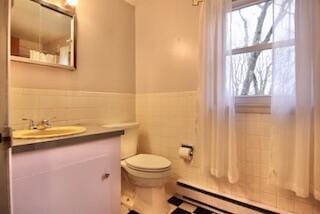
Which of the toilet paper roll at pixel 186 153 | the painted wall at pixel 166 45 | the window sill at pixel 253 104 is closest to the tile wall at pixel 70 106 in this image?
the painted wall at pixel 166 45

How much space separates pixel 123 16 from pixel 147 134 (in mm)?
1383

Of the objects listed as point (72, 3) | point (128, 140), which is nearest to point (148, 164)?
point (128, 140)

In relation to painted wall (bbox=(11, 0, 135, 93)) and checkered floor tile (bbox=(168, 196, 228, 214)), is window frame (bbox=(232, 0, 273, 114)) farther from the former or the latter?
painted wall (bbox=(11, 0, 135, 93))

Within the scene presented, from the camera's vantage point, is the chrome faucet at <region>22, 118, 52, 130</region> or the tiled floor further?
the tiled floor

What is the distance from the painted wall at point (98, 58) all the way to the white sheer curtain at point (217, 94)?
95 cm

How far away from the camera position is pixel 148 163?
174cm

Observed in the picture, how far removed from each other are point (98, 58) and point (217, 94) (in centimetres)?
121

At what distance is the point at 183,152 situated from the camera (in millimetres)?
1935

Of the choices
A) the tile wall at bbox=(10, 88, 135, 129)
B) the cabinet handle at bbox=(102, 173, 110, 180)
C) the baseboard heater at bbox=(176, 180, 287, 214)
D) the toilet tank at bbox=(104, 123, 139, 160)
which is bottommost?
the baseboard heater at bbox=(176, 180, 287, 214)

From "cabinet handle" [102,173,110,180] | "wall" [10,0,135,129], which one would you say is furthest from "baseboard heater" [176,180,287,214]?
"wall" [10,0,135,129]

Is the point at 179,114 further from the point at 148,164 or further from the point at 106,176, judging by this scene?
the point at 106,176

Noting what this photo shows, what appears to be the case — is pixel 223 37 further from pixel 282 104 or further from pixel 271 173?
pixel 271 173

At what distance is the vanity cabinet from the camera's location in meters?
0.98

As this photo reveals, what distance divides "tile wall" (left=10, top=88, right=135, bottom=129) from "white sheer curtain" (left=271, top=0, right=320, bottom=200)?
149cm
